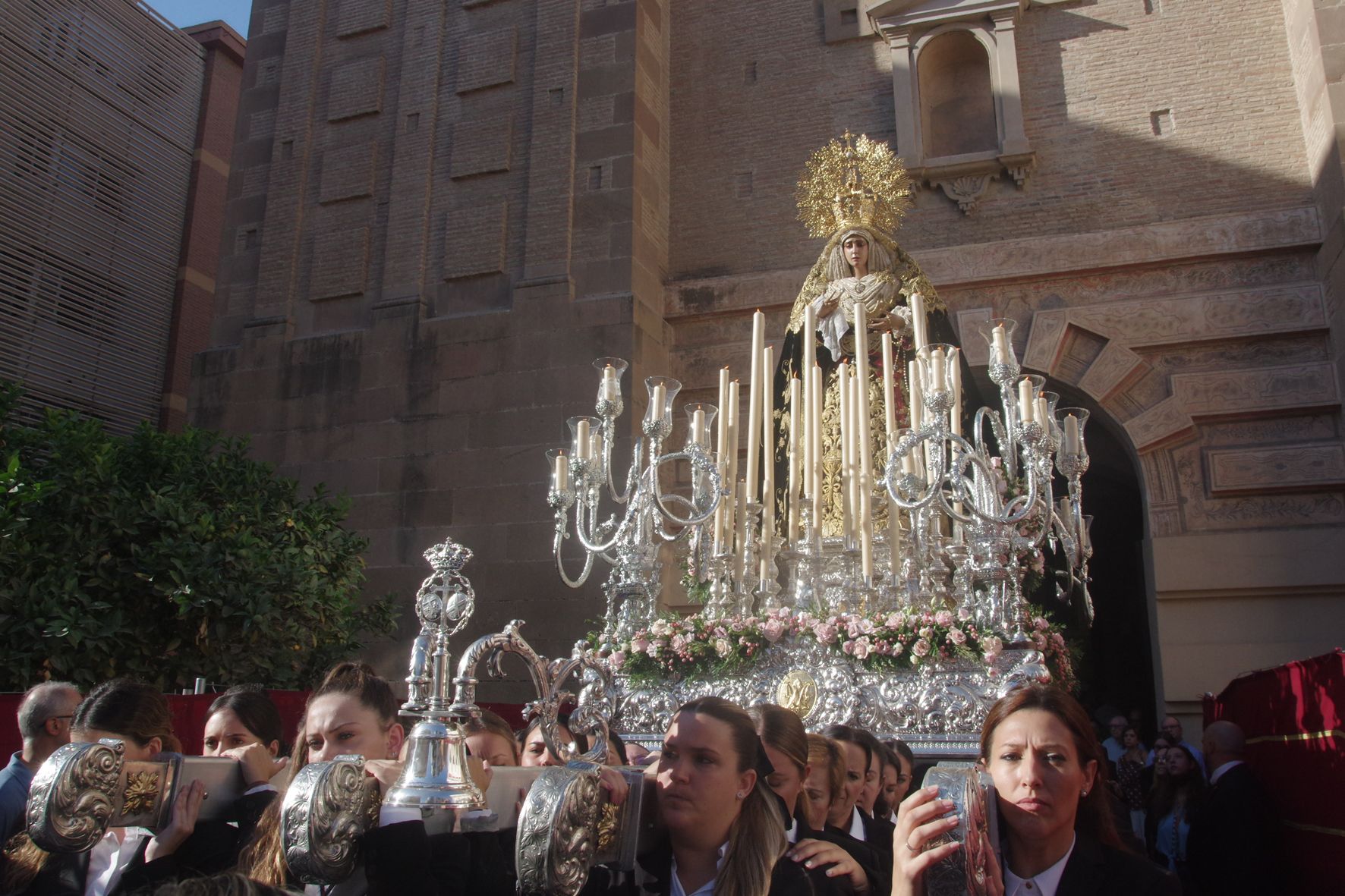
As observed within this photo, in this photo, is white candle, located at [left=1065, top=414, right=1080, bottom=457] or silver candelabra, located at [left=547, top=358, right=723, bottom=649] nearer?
silver candelabra, located at [left=547, top=358, right=723, bottom=649]

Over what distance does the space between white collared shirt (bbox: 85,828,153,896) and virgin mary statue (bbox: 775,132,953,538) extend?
457cm

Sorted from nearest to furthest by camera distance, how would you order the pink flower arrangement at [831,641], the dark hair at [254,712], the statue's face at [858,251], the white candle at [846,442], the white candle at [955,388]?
the dark hair at [254,712] < the pink flower arrangement at [831,641] < the white candle at [955,388] < the white candle at [846,442] < the statue's face at [858,251]

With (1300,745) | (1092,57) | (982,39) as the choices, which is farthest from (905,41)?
(1300,745)

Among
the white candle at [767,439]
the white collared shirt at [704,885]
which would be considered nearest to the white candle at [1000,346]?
the white candle at [767,439]

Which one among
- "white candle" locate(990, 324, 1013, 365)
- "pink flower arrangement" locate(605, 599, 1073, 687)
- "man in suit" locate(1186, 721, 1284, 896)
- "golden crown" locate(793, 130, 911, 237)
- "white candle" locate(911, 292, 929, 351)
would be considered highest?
"golden crown" locate(793, 130, 911, 237)

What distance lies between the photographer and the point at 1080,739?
2324mm

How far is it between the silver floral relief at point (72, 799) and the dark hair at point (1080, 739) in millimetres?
1832

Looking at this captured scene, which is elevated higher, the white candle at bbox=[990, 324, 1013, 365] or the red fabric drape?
the white candle at bbox=[990, 324, 1013, 365]

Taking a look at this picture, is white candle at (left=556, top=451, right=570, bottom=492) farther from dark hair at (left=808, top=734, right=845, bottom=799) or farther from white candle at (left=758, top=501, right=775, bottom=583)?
dark hair at (left=808, top=734, right=845, bottom=799)

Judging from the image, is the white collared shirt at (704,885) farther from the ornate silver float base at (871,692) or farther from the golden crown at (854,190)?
the golden crown at (854,190)

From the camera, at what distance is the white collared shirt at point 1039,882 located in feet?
7.08

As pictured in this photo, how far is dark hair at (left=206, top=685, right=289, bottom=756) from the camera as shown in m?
3.36

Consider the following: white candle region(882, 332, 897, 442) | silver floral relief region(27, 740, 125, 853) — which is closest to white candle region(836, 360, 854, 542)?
white candle region(882, 332, 897, 442)

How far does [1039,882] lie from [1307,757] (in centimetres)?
394
